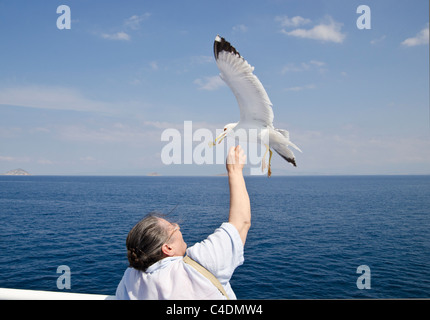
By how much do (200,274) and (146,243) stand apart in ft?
0.97

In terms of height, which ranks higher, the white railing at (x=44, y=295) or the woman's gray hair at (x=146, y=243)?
the woman's gray hair at (x=146, y=243)

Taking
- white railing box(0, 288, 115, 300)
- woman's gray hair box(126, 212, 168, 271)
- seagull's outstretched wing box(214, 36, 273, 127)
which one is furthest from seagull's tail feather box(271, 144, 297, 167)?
woman's gray hair box(126, 212, 168, 271)

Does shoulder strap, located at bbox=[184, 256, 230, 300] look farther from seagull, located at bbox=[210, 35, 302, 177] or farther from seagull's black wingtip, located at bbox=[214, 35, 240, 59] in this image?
seagull's black wingtip, located at bbox=[214, 35, 240, 59]

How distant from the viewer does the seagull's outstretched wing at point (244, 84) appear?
A: 13.3ft

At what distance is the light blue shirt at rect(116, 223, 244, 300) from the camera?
1289 millimetres

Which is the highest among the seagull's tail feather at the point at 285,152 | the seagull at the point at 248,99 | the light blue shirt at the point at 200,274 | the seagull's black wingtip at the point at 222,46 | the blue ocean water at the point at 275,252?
the seagull's black wingtip at the point at 222,46

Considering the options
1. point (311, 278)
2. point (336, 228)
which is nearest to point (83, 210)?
point (336, 228)

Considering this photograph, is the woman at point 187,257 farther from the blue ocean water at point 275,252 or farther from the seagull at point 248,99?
the blue ocean water at point 275,252

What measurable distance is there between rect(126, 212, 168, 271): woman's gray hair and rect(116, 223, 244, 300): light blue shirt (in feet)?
0.20

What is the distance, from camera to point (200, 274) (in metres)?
1.29

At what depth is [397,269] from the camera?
73.2ft

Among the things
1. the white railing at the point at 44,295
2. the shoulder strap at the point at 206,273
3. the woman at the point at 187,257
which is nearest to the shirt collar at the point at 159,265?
the woman at the point at 187,257
